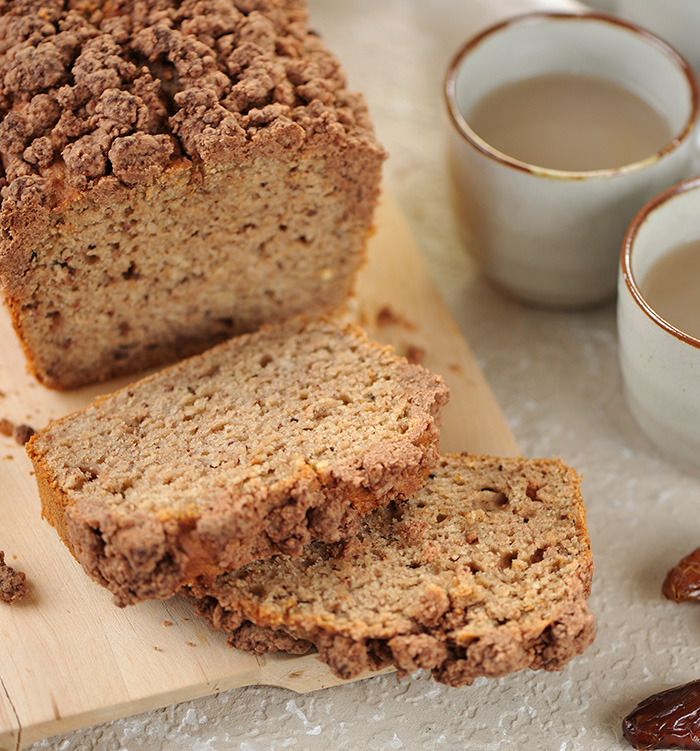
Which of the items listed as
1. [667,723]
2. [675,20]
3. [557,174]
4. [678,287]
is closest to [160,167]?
[557,174]

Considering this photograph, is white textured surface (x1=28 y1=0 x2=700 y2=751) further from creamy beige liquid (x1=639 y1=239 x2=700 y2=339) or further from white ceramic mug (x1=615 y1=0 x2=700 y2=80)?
white ceramic mug (x1=615 y1=0 x2=700 y2=80)

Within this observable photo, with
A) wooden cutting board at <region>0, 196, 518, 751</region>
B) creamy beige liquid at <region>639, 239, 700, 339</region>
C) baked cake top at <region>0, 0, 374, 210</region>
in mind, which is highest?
baked cake top at <region>0, 0, 374, 210</region>

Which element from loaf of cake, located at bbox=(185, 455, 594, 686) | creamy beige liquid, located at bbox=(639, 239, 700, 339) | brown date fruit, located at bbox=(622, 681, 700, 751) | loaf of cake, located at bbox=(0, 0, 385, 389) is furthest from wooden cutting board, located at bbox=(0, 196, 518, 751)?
creamy beige liquid, located at bbox=(639, 239, 700, 339)

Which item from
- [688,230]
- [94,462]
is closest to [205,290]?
[94,462]

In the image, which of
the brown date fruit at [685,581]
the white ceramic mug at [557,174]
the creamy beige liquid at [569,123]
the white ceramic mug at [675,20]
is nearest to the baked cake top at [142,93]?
the white ceramic mug at [557,174]

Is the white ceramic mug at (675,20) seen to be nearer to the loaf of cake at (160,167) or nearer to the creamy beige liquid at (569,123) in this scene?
the creamy beige liquid at (569,123)
